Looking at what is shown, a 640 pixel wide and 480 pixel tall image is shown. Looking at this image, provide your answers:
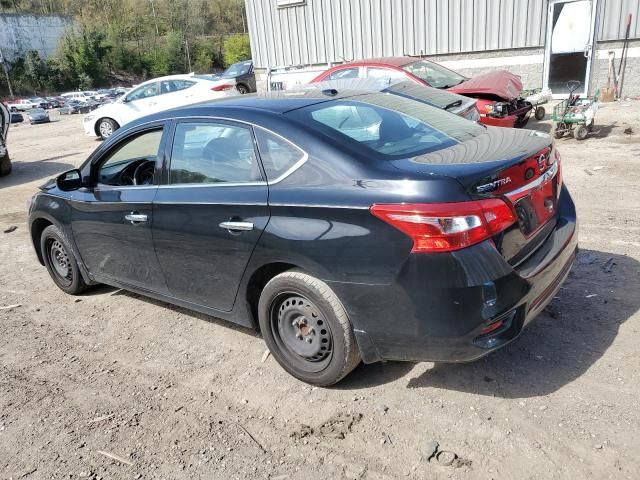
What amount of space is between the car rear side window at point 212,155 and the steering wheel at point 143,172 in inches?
25.9

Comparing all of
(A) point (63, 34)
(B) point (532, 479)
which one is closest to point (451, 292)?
(B) point (532, 479)

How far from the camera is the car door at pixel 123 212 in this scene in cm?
391

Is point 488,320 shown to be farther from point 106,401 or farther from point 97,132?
point 97,132

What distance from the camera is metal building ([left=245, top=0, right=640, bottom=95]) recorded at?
13320mm

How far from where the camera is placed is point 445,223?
2.60 m

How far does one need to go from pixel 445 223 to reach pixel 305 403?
4.45 feet

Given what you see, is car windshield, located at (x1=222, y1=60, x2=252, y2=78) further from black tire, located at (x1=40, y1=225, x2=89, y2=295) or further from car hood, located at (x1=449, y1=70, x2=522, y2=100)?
black tire, located at (x1=40, y1=225, x2=89, y2=295)

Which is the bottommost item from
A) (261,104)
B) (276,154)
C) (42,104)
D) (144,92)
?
(42,104)

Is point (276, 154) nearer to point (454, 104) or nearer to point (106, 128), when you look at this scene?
point (454, 104)

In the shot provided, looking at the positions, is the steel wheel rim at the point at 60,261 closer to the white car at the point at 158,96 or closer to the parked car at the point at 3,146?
the parked car at the point at 3,146

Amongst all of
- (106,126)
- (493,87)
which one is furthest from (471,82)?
(106,126)

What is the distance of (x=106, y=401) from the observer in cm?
341

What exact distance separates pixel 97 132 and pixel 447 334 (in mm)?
15369

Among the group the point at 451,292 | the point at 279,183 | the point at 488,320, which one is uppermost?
the point at 279,183
